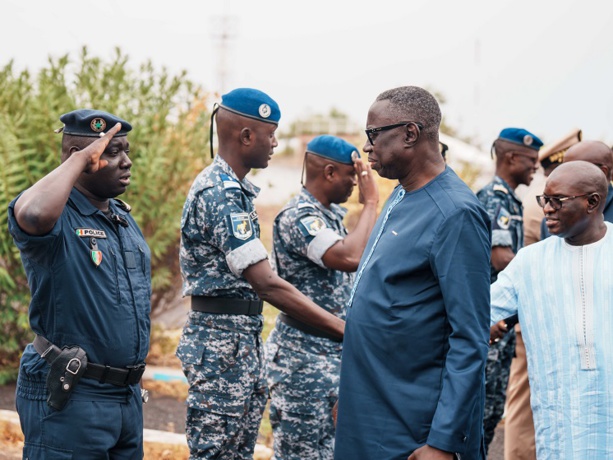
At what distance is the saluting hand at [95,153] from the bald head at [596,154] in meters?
3.15

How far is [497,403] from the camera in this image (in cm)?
527

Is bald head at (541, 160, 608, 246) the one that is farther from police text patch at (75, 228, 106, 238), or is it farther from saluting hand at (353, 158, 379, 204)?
police text patch at (75, 228, 106, 238)

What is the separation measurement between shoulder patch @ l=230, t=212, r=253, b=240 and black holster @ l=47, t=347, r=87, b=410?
37.8 inches

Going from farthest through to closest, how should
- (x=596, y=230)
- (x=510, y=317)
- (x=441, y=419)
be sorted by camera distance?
(x=510, y=317) < (x=596, y=230) < (x=441, y=419)

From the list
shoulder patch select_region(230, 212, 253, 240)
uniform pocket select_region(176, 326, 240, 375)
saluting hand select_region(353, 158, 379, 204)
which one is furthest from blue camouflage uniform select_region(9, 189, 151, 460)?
saluting hand select_region(353, 158, 379, 204)

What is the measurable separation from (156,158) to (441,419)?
5032 millimetres

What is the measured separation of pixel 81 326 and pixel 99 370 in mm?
207

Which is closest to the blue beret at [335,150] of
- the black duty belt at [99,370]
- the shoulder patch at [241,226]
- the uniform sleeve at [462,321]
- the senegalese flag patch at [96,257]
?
the shoulder patch at [241,226]

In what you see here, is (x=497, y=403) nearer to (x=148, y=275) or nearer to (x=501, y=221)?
(x=501, y=221)

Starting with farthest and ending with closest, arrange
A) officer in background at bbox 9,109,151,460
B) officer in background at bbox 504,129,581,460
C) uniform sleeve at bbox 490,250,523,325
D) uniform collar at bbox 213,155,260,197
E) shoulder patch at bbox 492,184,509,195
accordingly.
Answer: shoulder patch at bbox 492,184,509,195 → officer in background at bbox 504,129,581,460 → uniform collar at bbox 213,155,260,197 → uniform sleeve at bbox 490,250,523,325 → officer in background at bbox 9,109,151,460

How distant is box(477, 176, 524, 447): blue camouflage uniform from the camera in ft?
17.1

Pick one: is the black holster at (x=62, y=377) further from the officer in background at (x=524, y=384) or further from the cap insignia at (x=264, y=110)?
the officer in background at (x=524, y=384)

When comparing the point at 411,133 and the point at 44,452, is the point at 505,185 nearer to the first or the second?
the point at 411,133

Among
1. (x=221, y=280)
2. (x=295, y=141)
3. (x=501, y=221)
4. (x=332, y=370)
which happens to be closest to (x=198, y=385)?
(x=221, y=280)
